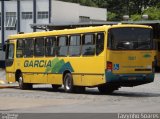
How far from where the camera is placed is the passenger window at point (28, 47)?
103 feet

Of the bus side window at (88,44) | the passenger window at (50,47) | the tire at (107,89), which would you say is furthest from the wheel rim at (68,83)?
the passenger window at (50,47)

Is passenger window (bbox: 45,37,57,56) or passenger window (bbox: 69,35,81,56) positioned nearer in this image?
passenger window (bbox: 69,35,81,56)

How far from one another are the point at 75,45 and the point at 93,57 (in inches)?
65.3

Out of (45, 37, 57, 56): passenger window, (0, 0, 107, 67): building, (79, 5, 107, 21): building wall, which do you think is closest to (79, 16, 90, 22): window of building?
(79, 5, 107, 21): building wall

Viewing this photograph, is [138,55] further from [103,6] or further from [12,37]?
[103,6]

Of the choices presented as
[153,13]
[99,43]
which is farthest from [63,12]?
[99,43]

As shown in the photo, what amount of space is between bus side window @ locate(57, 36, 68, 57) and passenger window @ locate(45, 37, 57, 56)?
36cm

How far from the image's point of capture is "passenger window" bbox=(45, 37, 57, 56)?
2922cm

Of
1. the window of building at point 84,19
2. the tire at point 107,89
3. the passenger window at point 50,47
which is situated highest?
the window of building at point 84,19

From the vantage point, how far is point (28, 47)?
31.6 metres

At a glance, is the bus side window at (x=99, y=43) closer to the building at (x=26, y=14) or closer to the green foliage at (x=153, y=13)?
the building at (x=26, y=14)

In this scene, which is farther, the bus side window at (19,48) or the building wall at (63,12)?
the building wall at (63,12)

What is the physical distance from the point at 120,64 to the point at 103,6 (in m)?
→ 87.0

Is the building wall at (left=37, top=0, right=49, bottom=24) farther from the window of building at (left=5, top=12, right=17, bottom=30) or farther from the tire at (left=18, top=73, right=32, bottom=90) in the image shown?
the tire at (left=18, top=73, right=32, bottom=90)
